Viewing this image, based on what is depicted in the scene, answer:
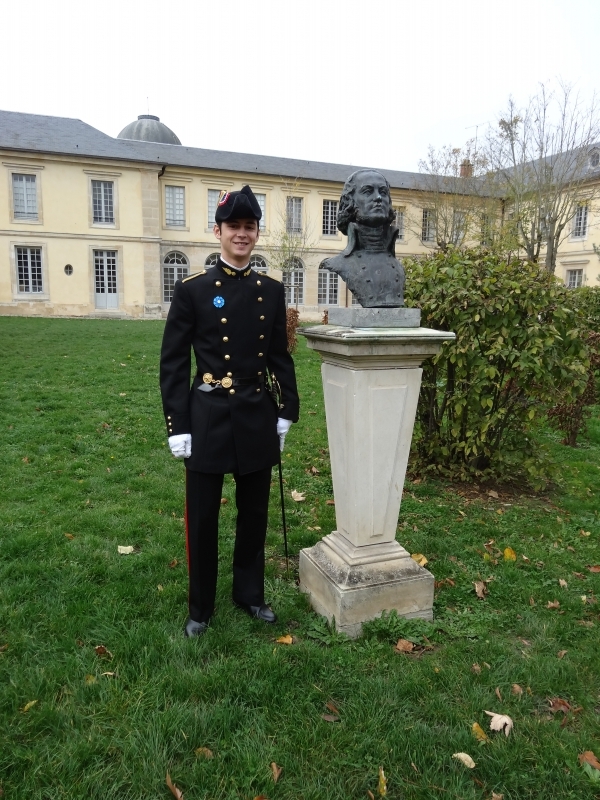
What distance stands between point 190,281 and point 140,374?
290 inches

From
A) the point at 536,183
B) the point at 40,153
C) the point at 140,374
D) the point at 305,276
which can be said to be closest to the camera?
the point at 140,374

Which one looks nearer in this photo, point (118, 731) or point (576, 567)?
point (118, 731)

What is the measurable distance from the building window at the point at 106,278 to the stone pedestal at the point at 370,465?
27.3 meters

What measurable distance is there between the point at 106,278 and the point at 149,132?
17037mm

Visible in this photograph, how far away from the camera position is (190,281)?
292cm

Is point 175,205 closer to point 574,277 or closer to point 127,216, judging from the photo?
point 127,216

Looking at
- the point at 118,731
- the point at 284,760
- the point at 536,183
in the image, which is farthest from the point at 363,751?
the point at 536,183

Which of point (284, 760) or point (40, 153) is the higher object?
point (40, 153)

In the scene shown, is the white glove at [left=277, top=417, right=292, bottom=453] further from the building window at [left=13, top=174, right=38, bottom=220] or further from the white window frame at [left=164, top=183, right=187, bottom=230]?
the white window frame at [left=164, top=183, right=187, bottom=230]

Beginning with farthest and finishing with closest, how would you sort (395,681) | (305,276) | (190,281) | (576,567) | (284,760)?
(305,276)
(576,567)
(190,281)
(395,681)
(284,760)

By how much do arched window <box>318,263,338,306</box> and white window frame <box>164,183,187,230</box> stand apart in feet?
27.3

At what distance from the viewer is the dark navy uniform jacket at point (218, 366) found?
291cm

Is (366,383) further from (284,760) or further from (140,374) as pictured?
(140,374)

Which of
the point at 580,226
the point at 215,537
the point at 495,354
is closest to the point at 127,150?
the point at 580,226
